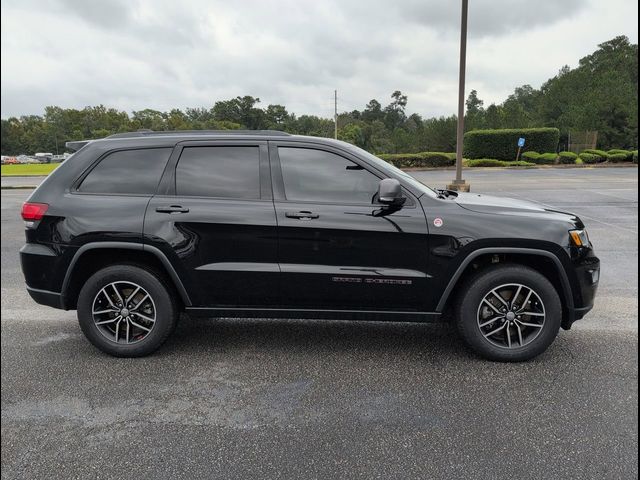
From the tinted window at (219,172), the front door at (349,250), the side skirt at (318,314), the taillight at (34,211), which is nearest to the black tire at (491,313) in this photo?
the side skirt at (318,314)

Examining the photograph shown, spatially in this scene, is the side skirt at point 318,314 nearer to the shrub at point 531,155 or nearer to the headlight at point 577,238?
the headlight at point 577,238

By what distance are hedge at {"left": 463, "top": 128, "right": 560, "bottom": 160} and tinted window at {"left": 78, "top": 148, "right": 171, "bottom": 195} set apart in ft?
118

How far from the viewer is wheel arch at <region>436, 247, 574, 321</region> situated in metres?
3.57

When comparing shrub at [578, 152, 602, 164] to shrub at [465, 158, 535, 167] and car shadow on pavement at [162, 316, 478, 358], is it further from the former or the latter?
car shadow on pavement at [162, 316, 478, 358]

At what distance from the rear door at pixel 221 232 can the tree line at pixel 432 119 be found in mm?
1142

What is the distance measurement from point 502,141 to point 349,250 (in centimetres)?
3658

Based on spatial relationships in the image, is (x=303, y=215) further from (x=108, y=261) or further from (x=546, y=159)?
(x=546, y=159)

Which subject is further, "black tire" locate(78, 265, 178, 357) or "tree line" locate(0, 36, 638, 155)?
"tree line" locate(0, 36, 638, 155)

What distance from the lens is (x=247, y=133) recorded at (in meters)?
4.01

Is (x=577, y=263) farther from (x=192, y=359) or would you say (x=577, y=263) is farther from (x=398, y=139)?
(x=398, y=139)

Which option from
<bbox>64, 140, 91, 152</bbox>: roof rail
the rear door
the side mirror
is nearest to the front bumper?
the side mirror

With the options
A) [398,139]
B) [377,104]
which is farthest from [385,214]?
[377,104]

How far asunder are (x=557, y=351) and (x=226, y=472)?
2.83 metres

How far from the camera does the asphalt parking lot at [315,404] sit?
2.49 metres
